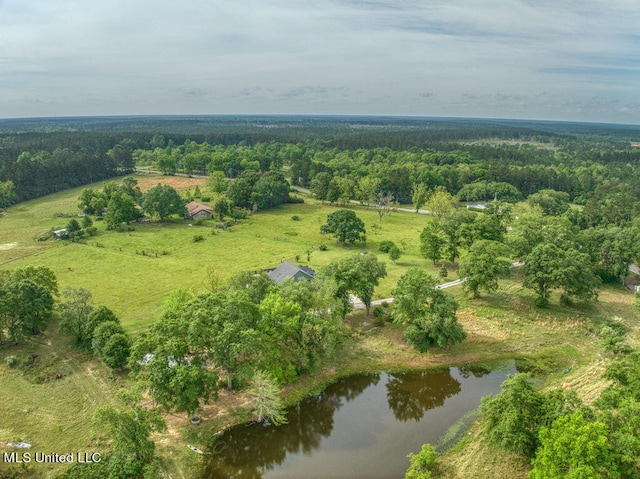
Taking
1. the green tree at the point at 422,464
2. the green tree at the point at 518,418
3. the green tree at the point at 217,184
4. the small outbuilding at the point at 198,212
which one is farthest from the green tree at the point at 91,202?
the green tree at the point at 518,418

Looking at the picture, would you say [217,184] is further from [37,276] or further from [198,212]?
[37,276]

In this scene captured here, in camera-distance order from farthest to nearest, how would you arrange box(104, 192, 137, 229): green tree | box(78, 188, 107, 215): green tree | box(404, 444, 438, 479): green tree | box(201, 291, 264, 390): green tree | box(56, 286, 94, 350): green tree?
box(78, 188, 107, 215): green tree < box(104, 192, 137, 229): green tree < box(56, 286, 94, 350): green tree < box(201, 291, 264, 390): green tree < box(404, 444, 438, 479): green tree

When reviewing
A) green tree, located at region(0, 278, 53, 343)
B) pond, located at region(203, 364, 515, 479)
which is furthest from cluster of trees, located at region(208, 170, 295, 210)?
pond, located at region(203, 364, 515, 479)

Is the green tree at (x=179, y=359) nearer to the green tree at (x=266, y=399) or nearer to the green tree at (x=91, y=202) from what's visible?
the green tree at (x=266, y=399)

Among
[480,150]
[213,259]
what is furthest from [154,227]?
[480,150]

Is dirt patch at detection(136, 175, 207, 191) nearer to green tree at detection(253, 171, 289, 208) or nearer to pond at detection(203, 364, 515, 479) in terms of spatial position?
green tree at detection(253, 171, 289, 208)

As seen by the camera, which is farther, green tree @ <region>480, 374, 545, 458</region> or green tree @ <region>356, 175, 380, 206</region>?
green tree @ <region>356, 175, 380, 206</region>
